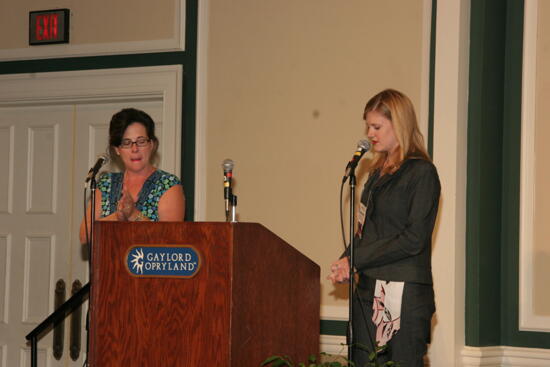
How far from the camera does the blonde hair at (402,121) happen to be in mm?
3873

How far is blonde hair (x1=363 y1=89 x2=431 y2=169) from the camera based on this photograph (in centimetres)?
387

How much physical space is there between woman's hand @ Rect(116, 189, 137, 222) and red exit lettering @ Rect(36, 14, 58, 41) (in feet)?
6.31

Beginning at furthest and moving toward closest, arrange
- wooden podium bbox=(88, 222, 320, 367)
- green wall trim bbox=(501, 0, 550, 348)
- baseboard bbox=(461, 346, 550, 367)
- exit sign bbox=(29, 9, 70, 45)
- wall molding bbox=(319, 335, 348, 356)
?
exit sign bbox=(29, 9, 70, 45), wall molding bbox=(319, 335, 348, 356), green wall trim bbox=(501, 0, 550, 348), baseboard bbox=(461, 346, 550, 367), wooden podium bbox=(88, 222, 320, 367)

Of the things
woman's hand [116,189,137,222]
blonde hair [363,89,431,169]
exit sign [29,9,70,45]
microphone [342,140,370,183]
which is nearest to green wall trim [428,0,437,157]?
blonde hair [363,89,431,169]

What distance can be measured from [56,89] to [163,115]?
2.51 ft

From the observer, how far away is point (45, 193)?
19.6 ft

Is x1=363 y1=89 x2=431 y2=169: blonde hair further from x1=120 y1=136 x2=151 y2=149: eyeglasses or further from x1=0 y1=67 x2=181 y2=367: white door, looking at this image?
x1=0 y1=67 x2=181 y2=367: white door

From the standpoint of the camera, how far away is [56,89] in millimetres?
5852

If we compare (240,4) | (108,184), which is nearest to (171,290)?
(108,184)

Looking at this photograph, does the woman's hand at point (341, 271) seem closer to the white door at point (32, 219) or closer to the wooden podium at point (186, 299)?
the wooden podium at point (186, 299)

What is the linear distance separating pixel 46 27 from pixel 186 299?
123 inches

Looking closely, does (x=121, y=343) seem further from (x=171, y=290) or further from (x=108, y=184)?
(x=108, y=184)

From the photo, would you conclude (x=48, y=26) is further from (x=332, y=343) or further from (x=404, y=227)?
(x=404, y=227)

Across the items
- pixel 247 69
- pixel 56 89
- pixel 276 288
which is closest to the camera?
pixel 276 288
